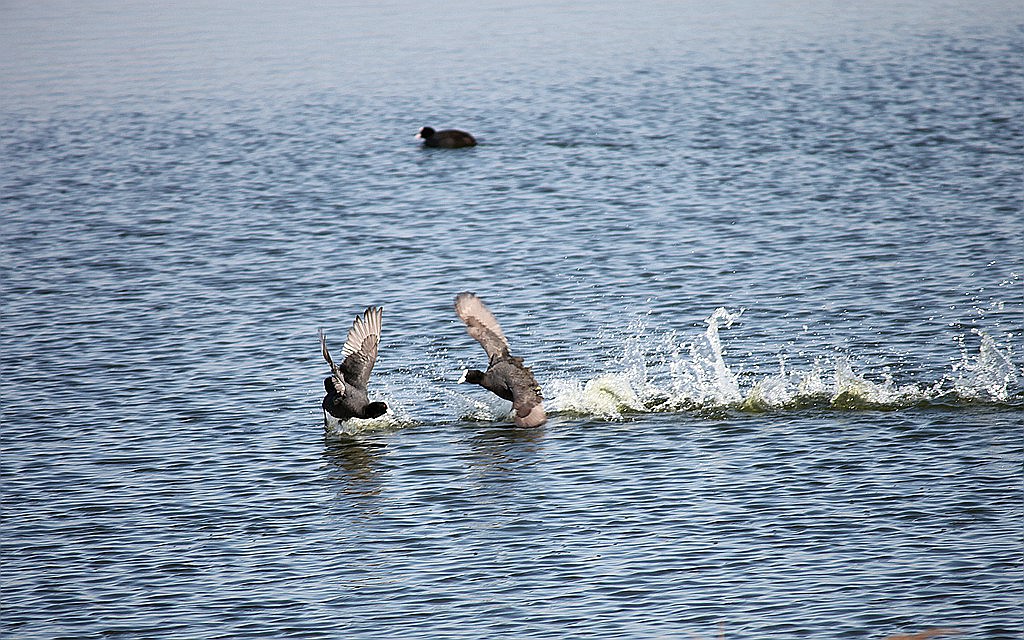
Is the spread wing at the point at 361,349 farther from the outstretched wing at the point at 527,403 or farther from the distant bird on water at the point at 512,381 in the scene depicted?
the outstretched wing at the point at 527,403

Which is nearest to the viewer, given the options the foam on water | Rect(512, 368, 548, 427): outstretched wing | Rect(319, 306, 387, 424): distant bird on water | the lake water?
the lake water

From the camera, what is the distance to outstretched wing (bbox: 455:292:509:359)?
15398 millimetres

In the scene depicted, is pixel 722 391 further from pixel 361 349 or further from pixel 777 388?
pixel 361 349

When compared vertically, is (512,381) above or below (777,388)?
above

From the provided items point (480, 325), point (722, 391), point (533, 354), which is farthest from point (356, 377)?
point (722, 391)

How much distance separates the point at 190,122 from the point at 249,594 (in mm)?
24379

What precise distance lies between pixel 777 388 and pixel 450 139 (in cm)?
1641

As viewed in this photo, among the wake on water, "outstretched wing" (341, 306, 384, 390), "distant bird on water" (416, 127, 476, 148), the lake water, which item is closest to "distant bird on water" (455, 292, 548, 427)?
the lake water

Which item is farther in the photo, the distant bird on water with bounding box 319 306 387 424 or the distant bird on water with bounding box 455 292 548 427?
the distant bird on water with bounding box 455 292 548 427

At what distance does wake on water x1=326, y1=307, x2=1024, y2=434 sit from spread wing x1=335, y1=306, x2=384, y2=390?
2.00 ft

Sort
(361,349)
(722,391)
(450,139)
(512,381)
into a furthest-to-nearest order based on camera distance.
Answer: (450,139) → (722,391) → (361,349) → (512,381)

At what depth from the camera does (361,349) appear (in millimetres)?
15195

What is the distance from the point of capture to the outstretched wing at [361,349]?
592 inches

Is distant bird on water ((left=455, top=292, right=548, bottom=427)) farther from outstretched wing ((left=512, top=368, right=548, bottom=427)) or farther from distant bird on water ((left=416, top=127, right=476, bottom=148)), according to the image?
distant bird on water ((left=416, top=127, right=476, bottom=148))
